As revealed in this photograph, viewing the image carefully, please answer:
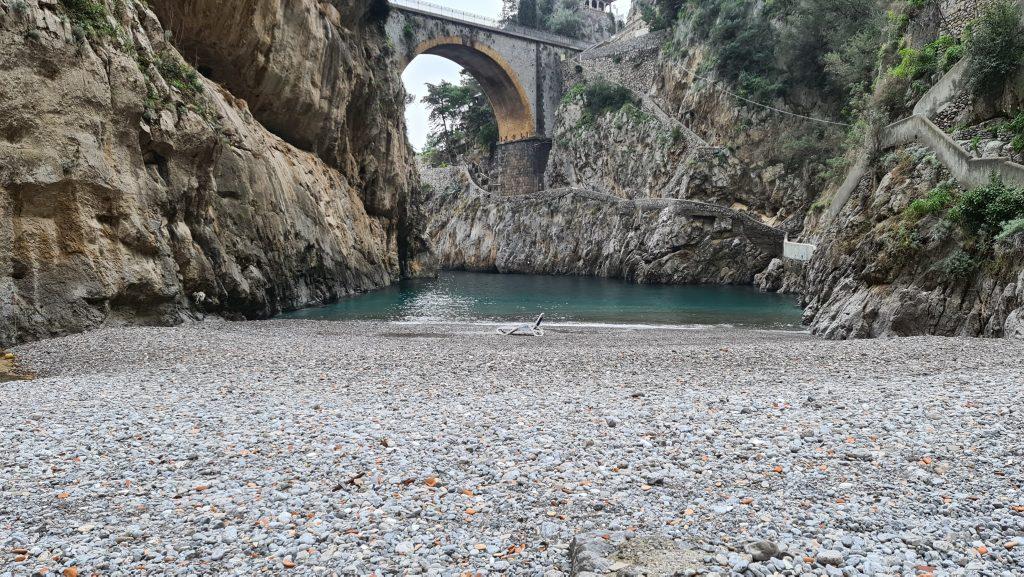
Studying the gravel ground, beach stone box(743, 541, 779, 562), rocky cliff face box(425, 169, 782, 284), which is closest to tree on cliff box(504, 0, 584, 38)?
rocky cliff face box(425, 169, 782, 284)

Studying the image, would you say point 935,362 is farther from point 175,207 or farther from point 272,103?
point 272,103

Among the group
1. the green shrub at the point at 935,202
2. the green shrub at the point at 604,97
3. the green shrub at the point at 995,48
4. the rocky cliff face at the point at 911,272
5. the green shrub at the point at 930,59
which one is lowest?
the rocky cliff face at the point at 911,272

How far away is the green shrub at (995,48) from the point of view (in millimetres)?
17391

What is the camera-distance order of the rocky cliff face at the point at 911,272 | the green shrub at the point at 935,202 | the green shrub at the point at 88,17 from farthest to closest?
the green shrub at the point at 935,202 < the green shrub at the point at 88,17 < the rocky cliff face at the point at 911,272

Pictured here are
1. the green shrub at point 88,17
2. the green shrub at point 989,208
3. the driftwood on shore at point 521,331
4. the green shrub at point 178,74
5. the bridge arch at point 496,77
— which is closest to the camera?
the green shrub at point 989,208

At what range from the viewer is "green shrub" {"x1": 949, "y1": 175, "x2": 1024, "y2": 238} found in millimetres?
14289

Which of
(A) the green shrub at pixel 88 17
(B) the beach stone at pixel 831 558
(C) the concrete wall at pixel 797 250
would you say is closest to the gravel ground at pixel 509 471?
(B) the beach stone at pixel 831 558

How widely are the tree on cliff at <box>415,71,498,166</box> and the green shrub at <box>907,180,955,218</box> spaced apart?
62510 millimetres

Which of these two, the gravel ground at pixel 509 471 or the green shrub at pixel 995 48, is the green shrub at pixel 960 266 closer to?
the gravel ground at pixel 509 471

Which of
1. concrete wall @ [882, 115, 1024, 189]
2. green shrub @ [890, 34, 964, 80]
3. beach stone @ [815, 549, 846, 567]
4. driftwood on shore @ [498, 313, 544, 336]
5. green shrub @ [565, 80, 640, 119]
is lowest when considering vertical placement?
driftwood on shore @ [498, 313, 544, 336]

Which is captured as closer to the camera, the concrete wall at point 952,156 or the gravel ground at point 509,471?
the gravel ground at point 509,471

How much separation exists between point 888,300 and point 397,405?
14.3 meters

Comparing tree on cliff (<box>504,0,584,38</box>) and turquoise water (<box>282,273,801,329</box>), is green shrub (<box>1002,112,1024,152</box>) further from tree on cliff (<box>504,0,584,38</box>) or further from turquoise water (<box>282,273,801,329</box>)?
tree on cliff (<box>504,0,584,38</box>)

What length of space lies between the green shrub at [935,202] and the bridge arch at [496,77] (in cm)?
4605
